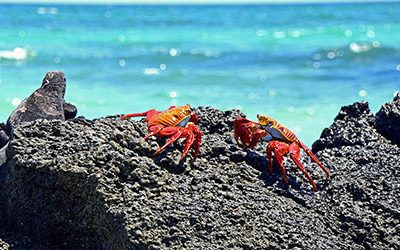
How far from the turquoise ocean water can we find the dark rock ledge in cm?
526

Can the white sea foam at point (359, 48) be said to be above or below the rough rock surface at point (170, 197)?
above

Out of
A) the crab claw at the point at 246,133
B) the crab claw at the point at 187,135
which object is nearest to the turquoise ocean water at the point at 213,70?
the crab claw at the point at 246,133

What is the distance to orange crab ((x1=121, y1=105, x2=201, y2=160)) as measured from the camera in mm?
3367

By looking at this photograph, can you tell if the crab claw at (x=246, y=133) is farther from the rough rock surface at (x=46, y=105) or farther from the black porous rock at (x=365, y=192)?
the rough rock surface at (x=46, y=105)

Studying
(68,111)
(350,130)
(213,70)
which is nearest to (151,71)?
(213,70)

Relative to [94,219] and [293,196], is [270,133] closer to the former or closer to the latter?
[293,196]

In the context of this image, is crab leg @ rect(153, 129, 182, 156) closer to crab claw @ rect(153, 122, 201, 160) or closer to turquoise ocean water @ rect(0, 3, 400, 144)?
crab claw @ rect(153, 122, 201, 160)

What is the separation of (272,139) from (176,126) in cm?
47

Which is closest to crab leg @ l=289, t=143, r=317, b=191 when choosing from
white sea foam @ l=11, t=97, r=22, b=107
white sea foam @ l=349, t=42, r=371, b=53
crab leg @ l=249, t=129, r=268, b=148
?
crab leg @ l=249, t=129, r=268, b=148

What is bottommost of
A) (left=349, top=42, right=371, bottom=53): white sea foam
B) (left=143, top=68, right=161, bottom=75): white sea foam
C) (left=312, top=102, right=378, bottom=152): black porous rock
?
(left=312, top=102, right=378, bottom=152): black porous rock

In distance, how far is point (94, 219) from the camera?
3.19 meters

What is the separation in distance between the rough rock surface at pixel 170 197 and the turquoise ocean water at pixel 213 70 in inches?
207

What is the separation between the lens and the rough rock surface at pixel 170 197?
307cm

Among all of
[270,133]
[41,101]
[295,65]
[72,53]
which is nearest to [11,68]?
[72,53]
